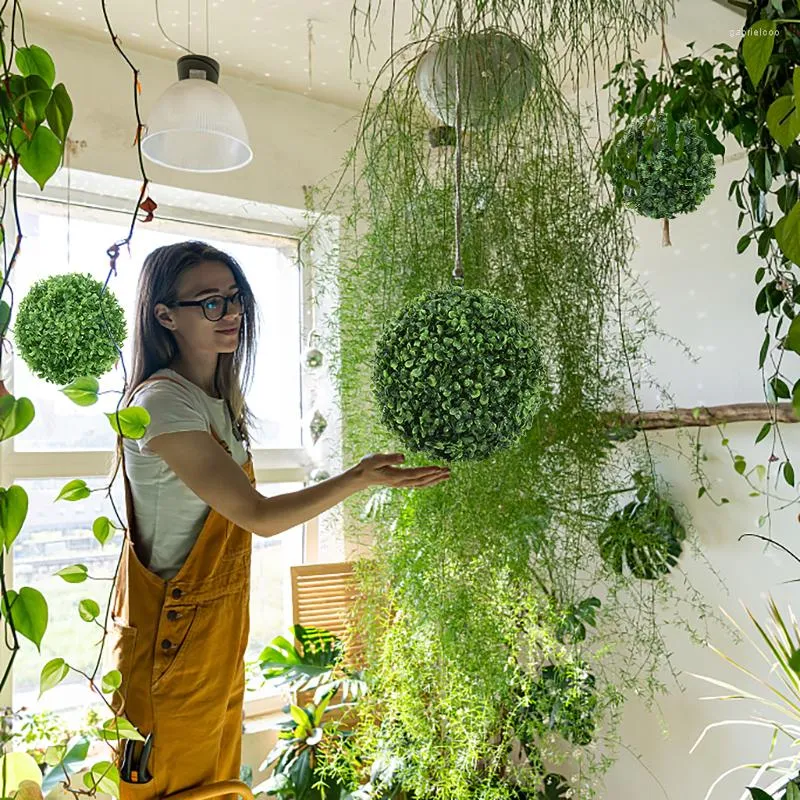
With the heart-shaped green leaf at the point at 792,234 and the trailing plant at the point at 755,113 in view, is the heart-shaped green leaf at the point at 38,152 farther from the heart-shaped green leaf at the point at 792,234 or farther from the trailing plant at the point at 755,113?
the trailing plant at the point at 755,113

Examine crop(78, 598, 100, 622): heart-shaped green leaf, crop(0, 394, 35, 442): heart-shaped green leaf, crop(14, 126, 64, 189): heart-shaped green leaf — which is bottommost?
crop(78, 598, 100, 622): heart-shaped green leaf

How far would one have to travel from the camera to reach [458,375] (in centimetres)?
84

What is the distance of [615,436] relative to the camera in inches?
80.2

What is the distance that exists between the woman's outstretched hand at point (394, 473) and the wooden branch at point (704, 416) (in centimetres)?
97

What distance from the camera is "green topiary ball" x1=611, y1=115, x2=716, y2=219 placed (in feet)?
4.22

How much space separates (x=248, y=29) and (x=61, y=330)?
3.95 feet

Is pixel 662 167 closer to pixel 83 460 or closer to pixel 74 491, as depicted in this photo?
pixel 74 491

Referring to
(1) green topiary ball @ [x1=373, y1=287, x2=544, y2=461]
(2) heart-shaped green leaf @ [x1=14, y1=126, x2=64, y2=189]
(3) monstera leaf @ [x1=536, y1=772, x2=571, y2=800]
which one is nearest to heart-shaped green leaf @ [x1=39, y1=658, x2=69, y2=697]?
(2) heart-shaped green leaf @ [x1=14, y1=126, x2=64, y2=189]

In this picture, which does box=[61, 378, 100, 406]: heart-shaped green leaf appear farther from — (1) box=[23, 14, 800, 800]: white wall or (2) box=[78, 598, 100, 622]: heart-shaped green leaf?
(1) box=[23, 14, 800, 800]: white wall

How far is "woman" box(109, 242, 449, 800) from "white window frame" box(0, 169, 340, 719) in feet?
2.77

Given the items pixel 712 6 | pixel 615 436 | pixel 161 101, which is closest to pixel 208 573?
pixel 161 101

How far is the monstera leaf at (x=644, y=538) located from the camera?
→ 6.89 feet

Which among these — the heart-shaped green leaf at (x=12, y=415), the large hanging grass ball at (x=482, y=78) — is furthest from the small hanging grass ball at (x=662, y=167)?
the heart-shaped green leaf at (x=12, y=415)

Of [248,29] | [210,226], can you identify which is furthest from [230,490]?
[210,226]
